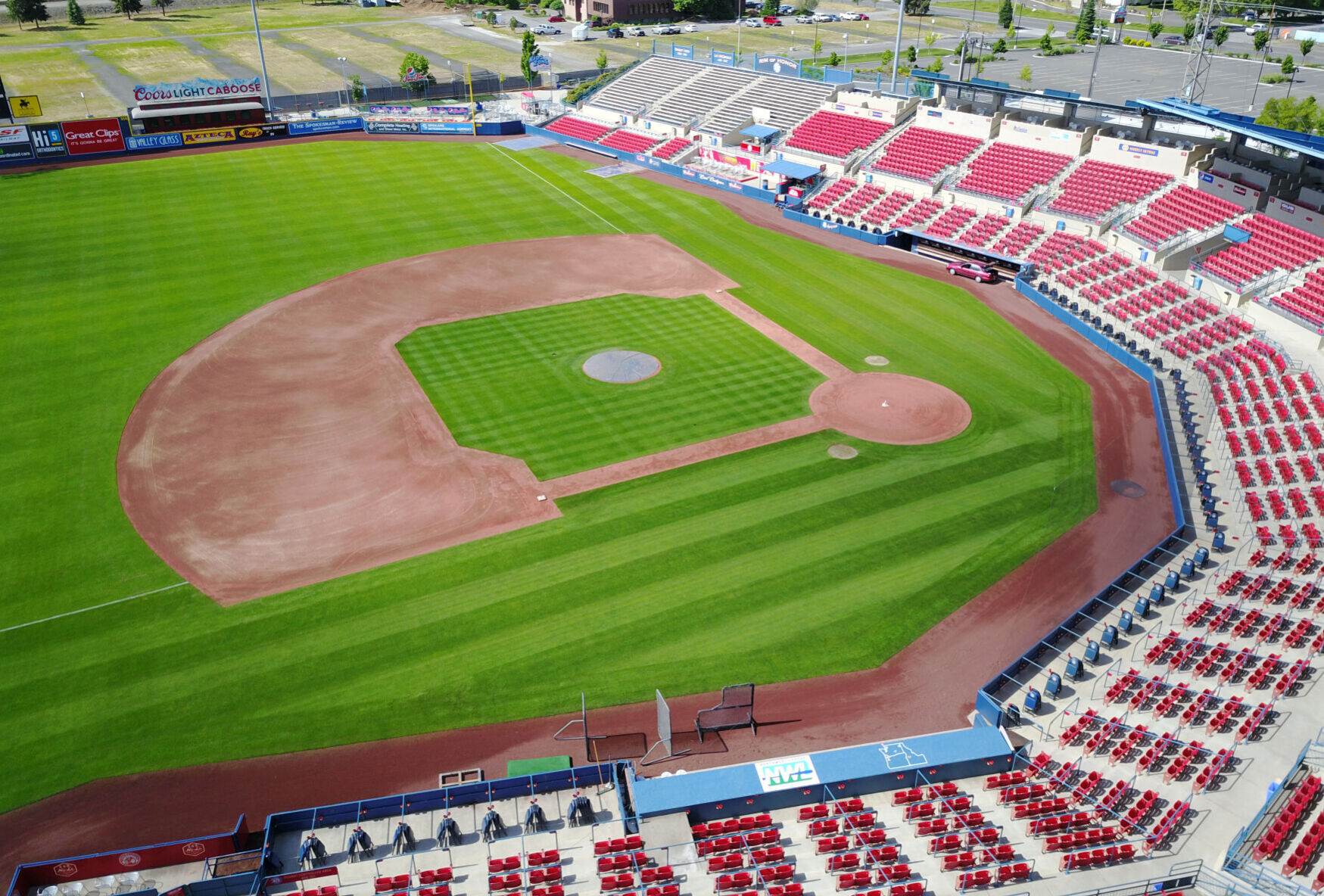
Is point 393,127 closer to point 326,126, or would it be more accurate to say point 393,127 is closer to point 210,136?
point 326,126

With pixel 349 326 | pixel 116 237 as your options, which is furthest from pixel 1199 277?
pixel 116 237

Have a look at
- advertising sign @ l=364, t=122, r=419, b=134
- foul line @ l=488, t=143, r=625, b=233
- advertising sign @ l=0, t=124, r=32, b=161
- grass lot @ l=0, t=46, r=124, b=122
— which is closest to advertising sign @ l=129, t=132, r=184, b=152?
advertising sign @ l=0, t=124, r=32, b=161

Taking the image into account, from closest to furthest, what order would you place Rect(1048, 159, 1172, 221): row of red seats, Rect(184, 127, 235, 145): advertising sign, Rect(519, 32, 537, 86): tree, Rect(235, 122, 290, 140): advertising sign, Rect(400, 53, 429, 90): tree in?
Rect(1048, 159, 1172, 221): row of red seats
Rect(184, 127, 235, 145): advertising sign
Rect(235, 122, 290, 140): advertising sign
Rect(400, 53, 429, 90): tree
Rect(519, 32, 537, 86): tree

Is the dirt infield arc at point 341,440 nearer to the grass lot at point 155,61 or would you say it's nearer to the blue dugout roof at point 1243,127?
the blue dugout roof at point 1243,127

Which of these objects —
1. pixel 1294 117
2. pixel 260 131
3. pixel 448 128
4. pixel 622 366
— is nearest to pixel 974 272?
pixel 622 366

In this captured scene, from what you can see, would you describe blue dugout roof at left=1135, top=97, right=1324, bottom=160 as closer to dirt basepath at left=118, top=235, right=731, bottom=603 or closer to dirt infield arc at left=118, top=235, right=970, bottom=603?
dirt infield arc at left=118, top=235, right=970, bottom=603

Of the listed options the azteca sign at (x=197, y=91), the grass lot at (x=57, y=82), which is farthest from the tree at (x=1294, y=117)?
the grass lot at (x=57, y=82)

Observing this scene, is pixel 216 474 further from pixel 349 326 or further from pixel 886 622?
pixel 886 622
